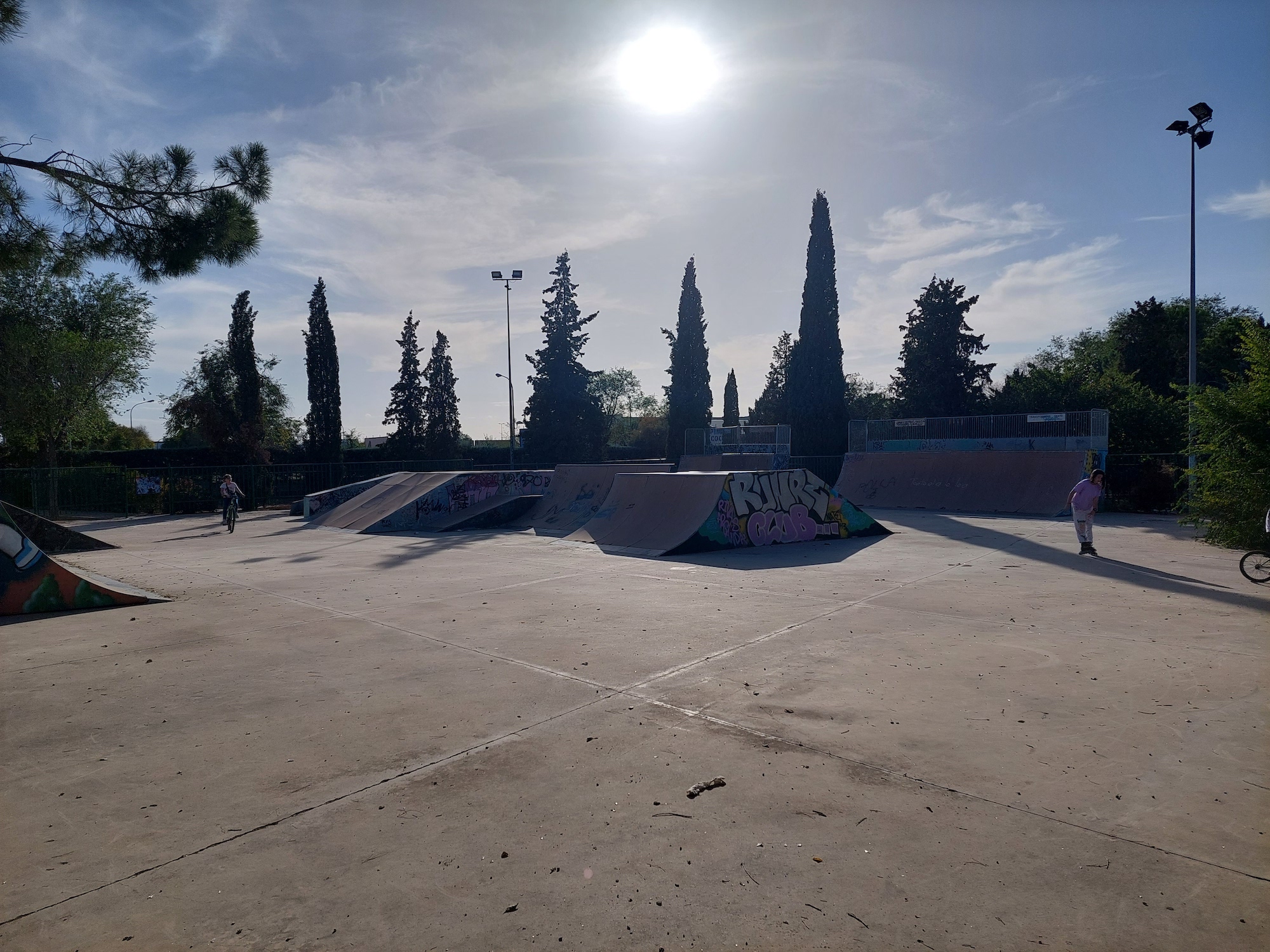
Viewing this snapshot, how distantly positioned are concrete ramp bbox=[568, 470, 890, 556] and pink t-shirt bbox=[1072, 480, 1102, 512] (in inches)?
157

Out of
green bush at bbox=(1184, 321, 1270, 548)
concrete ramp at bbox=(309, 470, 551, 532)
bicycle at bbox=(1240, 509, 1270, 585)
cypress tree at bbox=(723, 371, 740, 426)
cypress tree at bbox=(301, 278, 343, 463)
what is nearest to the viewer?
bicycle at bbox=(1240, 509, 1270, 585)

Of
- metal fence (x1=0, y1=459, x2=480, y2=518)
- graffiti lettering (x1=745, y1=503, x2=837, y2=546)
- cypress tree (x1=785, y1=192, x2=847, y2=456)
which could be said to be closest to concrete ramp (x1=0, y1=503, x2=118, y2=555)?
graffiti lettering (x1=745, y1=503, x2=837, y2=546)

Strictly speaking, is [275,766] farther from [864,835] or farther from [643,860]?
[864,835]

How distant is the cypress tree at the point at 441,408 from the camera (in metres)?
45.9

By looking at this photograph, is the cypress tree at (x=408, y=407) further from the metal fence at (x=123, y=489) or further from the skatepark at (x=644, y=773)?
the skatepark at (x=644, y=773)

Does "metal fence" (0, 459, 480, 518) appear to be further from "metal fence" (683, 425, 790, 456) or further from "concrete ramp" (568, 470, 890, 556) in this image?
"concrete ramp" (568, 470, 890, 556)

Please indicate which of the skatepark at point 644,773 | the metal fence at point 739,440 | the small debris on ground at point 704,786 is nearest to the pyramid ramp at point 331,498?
the skatepark at point 644,773

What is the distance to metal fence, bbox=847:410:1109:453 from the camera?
2298cm

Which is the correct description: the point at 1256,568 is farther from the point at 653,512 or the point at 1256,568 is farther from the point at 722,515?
the point at 653,512

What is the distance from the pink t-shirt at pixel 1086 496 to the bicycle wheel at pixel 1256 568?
2530 millimetres

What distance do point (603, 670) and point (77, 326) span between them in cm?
3386

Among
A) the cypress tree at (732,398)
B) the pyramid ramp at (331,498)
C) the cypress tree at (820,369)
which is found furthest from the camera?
the cypress tree at (732,398)

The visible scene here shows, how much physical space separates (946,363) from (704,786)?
123 feet

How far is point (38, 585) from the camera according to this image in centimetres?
807
